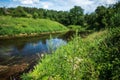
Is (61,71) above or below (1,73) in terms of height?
above

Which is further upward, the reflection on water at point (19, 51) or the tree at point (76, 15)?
the tree at point (76, 15)

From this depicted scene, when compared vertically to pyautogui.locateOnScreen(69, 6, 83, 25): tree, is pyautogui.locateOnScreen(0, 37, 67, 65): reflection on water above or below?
below

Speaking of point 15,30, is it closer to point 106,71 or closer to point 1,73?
point 1,73

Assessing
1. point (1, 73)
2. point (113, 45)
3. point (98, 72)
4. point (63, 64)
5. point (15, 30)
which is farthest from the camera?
point (15, 30)

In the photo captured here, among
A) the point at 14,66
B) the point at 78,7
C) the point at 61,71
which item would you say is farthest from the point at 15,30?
the point at 78,7

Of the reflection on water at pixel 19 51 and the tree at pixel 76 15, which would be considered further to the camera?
the tree at pixel 76 15

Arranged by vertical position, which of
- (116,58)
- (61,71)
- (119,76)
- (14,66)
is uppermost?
(116,58)

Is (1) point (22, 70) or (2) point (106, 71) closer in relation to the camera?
(2) point (106, 71)

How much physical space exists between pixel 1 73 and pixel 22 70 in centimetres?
178

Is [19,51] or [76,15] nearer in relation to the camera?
[19,51]

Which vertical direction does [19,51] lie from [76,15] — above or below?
below

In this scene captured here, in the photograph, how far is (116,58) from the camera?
7469mm

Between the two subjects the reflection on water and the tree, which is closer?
the reflection on water

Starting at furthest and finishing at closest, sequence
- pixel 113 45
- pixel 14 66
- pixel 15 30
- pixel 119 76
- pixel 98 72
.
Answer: pixel 15 30, pixel 14 66, pixel 113 45, pixel 98 72, pixel 119 76
